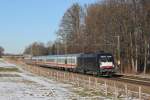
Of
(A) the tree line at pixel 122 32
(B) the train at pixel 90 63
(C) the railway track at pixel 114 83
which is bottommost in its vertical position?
(C) the railway track at pixel 114 83

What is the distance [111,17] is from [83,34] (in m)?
29.5

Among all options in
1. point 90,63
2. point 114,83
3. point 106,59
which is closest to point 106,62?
point 106,59

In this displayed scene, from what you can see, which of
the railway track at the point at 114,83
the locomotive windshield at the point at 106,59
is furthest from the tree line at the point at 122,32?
the railway track at the point at 114,83

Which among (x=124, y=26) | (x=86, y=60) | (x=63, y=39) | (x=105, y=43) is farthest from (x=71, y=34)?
(x=86, y=60)

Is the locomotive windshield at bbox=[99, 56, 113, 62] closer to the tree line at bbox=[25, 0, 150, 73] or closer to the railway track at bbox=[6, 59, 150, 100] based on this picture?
the railway track at bbox=[6, 59, 150, 100]

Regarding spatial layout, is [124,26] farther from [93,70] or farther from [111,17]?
[93,70]

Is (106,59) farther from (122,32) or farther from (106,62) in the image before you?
(122,32)

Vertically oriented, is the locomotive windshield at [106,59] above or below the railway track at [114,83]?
above

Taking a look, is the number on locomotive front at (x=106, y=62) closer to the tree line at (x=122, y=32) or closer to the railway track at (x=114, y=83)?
the railway track at (x=114, y=83)

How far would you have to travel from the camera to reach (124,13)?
240 ft

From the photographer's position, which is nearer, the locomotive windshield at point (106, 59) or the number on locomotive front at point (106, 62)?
the number on locomotive front at point (106, 62)

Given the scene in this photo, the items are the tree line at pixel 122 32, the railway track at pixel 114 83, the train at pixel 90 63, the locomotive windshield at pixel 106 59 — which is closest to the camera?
the railway track at pixel 114 83

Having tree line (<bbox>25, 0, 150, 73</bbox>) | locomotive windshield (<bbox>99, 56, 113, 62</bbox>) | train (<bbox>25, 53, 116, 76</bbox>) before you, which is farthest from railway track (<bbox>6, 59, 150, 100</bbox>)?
tree line (<bbox>25, 0, 150, 73</bbox>)

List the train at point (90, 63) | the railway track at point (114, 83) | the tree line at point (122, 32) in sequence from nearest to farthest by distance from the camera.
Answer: the railway track at point (114, 83) → the train at point (90, 63) → the tree line at point (122, 32)
